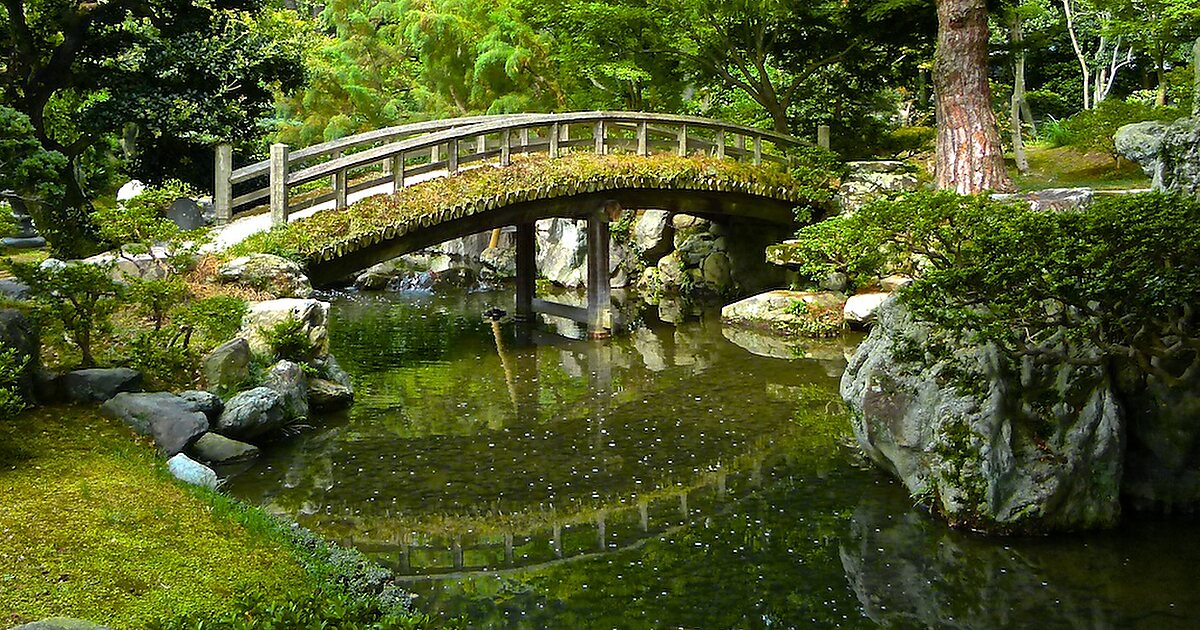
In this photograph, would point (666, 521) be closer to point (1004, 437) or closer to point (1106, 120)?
point (1004, 437)

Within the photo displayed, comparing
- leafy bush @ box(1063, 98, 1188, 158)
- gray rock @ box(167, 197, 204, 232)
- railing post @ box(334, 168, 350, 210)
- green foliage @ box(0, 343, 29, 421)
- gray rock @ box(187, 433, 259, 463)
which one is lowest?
gray rock @ box(187, 433, 259, 463)

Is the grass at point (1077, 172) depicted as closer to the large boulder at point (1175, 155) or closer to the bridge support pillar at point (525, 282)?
the large boulder at point (1175, 155)

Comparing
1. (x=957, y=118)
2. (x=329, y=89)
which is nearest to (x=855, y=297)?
(x=957, y=118)

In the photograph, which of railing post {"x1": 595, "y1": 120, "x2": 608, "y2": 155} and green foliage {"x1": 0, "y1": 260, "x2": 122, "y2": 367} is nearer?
green foliage {"x1": 0, "y1": 260, "x2": 122, "y2": 367}

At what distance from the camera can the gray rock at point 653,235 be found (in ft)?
86.1

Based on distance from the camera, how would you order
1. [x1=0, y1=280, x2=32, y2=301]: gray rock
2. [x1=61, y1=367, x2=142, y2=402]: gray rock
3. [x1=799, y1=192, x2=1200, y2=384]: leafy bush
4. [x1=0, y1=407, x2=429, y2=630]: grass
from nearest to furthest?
1. [x1=0, y1=407, x2=429, y2=630]: grass
2. [x1=799, y1=192, x2=1200, y2=384]: leafy bush
3. [x1=61, y1=367, x2=142, y2=402]: gray rock
4. [x1=0, y1=280, x2=32, y2=301]: gray rock

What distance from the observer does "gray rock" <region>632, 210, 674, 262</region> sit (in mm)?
26234

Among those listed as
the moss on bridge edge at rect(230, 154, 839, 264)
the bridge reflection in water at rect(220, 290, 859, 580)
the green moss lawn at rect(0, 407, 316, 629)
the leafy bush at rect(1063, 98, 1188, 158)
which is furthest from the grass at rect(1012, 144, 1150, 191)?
the green moss lawn at rect(0, 407, 316, 629)

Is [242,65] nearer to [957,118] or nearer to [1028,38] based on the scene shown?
[957,118]

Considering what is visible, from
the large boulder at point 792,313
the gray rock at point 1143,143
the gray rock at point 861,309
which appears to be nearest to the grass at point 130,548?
the gray rock at point 1143,143

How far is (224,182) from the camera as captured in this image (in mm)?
14758

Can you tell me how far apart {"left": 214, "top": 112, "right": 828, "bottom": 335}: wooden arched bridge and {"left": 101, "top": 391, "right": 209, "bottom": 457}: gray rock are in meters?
4.56

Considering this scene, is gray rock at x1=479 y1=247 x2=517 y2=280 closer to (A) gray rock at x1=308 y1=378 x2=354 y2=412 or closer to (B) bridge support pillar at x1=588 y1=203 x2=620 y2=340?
(B) bridge support pillar at x1=588 y1=203 x2=620 y2=340

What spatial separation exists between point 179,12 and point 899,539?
13178 mm
